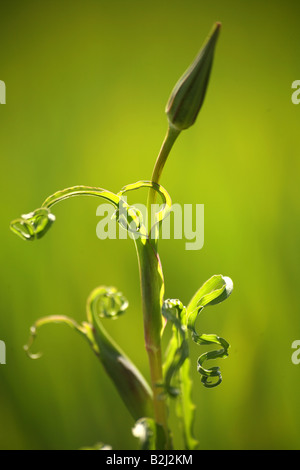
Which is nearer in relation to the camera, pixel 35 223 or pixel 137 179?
pixel 35 223

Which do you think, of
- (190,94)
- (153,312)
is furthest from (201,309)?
(190,94)

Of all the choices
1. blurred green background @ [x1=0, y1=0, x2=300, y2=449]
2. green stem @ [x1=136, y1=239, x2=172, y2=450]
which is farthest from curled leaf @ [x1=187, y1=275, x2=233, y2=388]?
blurred green background @ [x1=0, y1=0, x2=300, y2=449]

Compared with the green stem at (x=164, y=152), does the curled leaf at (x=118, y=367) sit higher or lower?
lower

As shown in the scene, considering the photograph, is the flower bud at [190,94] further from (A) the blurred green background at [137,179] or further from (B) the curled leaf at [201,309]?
(A) the blurred green background at [137,179]

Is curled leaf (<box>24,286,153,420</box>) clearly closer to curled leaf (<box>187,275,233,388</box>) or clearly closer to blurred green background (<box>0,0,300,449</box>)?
curled leaf (<box>187,275,233,388</box>)

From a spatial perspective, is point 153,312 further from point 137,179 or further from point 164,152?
point 137,179

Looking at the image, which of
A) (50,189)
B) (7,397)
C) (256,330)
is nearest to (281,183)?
(256,330)

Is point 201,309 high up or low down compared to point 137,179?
down

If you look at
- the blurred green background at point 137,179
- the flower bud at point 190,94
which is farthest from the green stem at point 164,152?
the blurred green background at point 137,179
